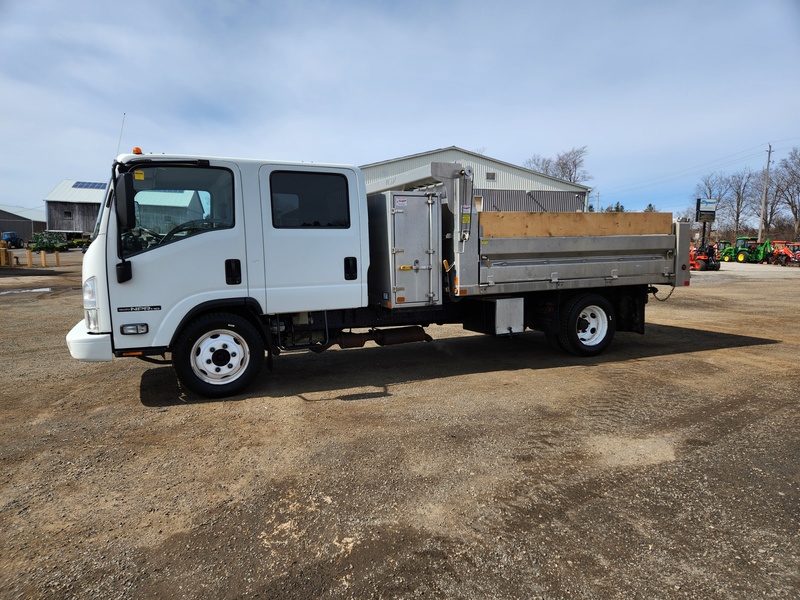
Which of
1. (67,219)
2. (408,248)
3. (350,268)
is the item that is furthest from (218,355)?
(67,219)

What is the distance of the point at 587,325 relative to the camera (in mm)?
7508

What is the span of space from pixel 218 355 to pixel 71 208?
66.8 m

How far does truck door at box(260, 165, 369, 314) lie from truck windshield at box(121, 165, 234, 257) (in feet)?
1.44

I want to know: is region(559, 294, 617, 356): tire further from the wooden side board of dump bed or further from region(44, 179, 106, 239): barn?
region(44, 179, 106, 239): barn

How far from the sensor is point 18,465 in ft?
12.8

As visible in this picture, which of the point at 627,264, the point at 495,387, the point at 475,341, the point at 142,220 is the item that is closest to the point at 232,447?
the point at 142,220

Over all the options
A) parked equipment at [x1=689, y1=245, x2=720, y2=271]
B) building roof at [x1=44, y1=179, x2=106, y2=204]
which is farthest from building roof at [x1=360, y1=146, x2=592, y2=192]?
building roof at [x1=44, y1=179, x2=106, y2=204]

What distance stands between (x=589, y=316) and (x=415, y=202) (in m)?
3.29

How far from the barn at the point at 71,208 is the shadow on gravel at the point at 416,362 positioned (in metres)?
62.4

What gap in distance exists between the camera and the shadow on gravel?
229 inches

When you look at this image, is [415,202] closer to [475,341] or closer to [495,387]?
[495,387]

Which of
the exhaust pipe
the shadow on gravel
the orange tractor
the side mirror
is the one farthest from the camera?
the orange tractor

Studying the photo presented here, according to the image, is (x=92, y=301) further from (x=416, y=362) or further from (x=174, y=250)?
(x=416, y=362)

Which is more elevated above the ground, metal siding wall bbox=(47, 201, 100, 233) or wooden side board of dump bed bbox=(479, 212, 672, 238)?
metal siding wall bbox=(47, 201, 100, 233)
